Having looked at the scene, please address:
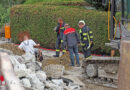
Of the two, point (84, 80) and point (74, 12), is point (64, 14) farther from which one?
point (84, 80)

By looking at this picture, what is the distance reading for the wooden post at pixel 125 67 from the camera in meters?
3.78

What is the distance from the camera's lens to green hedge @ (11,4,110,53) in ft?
45.3

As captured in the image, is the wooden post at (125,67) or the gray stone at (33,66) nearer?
the wooden post at (125,67)

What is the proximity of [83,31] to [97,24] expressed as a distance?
3474 millimetres

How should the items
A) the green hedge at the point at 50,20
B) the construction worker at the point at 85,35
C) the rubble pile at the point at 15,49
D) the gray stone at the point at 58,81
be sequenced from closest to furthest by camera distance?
the gray stone at the point at 58,81 → the construction worker at the point at 85,35 → the rubble pile at the point at 15,49 → the green hedge at the point at 50,20

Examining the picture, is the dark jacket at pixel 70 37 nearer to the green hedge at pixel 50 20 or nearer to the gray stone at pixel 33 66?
the gray stone at pixel 33 66

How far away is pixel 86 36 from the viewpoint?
10.6 metres

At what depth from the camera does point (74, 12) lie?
15039 mm

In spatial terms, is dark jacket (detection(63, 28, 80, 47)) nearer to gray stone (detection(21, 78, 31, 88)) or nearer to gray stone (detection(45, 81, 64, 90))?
gray stone (detection(45, 81, 64, 90))

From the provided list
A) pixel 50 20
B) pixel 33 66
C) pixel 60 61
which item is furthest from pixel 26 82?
pixel 50 20

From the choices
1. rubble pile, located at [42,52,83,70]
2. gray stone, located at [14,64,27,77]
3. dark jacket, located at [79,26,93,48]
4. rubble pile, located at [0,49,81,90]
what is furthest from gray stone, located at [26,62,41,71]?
rubble pile, located at [42,52,83,70]

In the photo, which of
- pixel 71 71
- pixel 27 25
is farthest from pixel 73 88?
pixel 27 25

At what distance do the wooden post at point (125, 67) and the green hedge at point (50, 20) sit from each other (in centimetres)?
963

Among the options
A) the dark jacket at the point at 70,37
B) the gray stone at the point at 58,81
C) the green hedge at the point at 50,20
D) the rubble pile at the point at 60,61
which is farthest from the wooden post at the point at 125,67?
the green hedge at the point at 50,20
